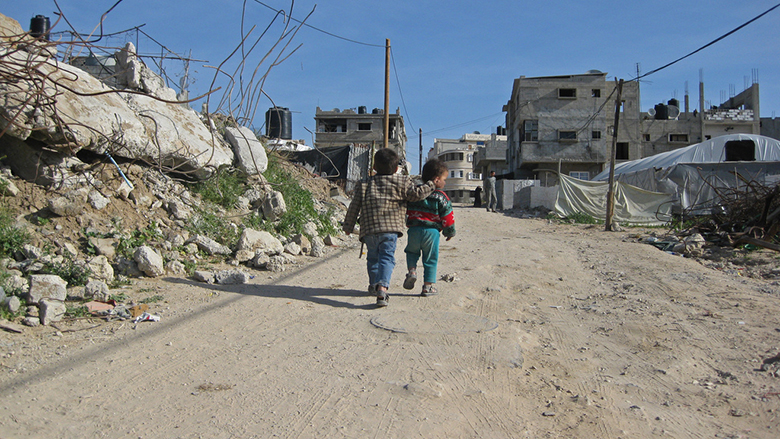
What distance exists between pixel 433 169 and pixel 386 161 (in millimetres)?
495

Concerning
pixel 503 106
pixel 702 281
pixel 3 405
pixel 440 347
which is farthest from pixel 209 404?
pixel 503 106

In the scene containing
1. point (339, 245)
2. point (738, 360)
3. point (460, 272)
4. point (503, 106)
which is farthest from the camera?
point (503, 106)

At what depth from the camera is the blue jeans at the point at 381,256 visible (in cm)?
438

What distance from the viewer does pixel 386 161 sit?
4539mm

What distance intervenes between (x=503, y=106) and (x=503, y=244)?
40.5 m

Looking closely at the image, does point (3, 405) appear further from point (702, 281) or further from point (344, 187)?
point (344, 187)

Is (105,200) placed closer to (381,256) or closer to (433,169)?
(381,256)

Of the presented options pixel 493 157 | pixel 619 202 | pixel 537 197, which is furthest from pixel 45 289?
pixel 493 157

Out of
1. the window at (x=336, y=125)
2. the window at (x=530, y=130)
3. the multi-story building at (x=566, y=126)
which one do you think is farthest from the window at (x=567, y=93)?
the window at (x=336, y=125)

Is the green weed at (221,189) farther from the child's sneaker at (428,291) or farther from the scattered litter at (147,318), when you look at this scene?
the child's sneaker at (428,291)

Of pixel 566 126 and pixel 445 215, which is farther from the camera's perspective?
pixel 566 126

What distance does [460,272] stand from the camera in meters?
6.09

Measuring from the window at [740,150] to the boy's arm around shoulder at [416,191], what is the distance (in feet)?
68.1

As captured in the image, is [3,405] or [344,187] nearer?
[3,405]
